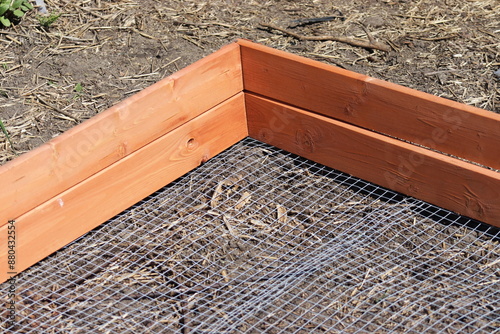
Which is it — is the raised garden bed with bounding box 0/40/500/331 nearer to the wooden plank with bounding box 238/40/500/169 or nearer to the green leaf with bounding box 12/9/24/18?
the wooden plank with bounding box 238/40/500/169

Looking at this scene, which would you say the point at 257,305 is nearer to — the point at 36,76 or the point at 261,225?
the point at 261,225

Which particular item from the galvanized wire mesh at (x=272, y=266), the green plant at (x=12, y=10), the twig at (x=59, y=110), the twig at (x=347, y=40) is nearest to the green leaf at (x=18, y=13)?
the green plant at (x=12, y=10)

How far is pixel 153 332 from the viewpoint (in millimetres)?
2348

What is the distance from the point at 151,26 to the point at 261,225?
1582 millimetres

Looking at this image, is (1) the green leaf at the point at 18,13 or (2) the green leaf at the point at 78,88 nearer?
(2) the green leaf at the point at 78,88

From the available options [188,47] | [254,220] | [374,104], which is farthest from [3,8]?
[374,104]

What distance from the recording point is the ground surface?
11.1ft

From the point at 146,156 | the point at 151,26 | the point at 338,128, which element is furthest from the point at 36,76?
the point at 338,128

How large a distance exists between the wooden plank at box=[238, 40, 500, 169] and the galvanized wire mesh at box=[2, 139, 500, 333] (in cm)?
26

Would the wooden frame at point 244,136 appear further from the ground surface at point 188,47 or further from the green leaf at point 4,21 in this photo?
the green leaf at point 4,21

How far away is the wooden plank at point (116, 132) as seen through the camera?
2529 mm

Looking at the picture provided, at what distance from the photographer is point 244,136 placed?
11.1 ft

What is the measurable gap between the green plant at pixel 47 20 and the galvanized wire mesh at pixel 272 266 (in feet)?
4.25

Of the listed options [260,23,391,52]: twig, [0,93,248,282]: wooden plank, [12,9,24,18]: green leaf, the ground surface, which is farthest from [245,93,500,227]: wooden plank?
[12,9,24,18]: green leaf
